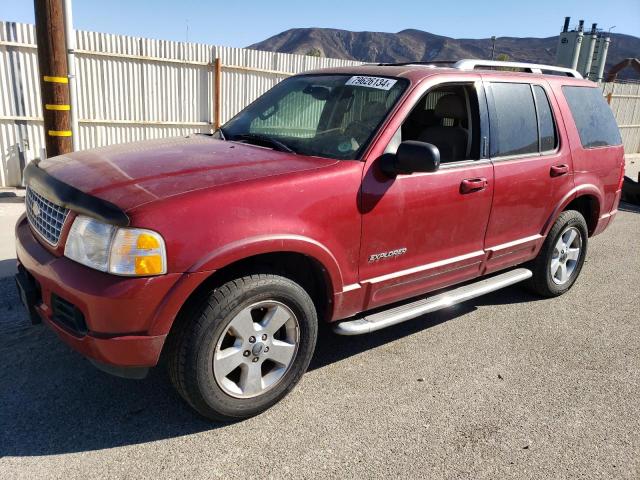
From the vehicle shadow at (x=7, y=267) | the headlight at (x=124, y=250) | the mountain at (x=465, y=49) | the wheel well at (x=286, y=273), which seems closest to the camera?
the headlight at (x=124, y=250)

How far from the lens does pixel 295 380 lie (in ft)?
10.3

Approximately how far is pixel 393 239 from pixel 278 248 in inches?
34.5

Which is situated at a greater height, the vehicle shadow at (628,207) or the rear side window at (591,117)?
the rear side window at (591,117)

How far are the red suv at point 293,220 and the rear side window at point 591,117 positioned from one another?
0.11m

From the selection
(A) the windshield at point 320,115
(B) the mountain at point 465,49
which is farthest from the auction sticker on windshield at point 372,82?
(B) the mountain at point 465,49

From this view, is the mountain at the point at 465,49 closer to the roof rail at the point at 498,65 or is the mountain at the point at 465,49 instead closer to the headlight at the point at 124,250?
the roof rail at the point at 498,65

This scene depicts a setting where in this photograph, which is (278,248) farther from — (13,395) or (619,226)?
(619,226)

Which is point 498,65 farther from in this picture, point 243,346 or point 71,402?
point 71,402

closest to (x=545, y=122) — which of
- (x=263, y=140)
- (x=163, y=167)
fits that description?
(x=263, y=140)

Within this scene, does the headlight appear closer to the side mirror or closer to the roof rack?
the side mirror

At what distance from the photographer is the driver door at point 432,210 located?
10.8 feet

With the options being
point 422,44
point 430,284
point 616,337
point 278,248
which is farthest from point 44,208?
point 422,44

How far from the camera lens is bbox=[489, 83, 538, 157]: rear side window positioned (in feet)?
13.1

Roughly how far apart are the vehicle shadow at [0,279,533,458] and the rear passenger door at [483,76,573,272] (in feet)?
4.61
